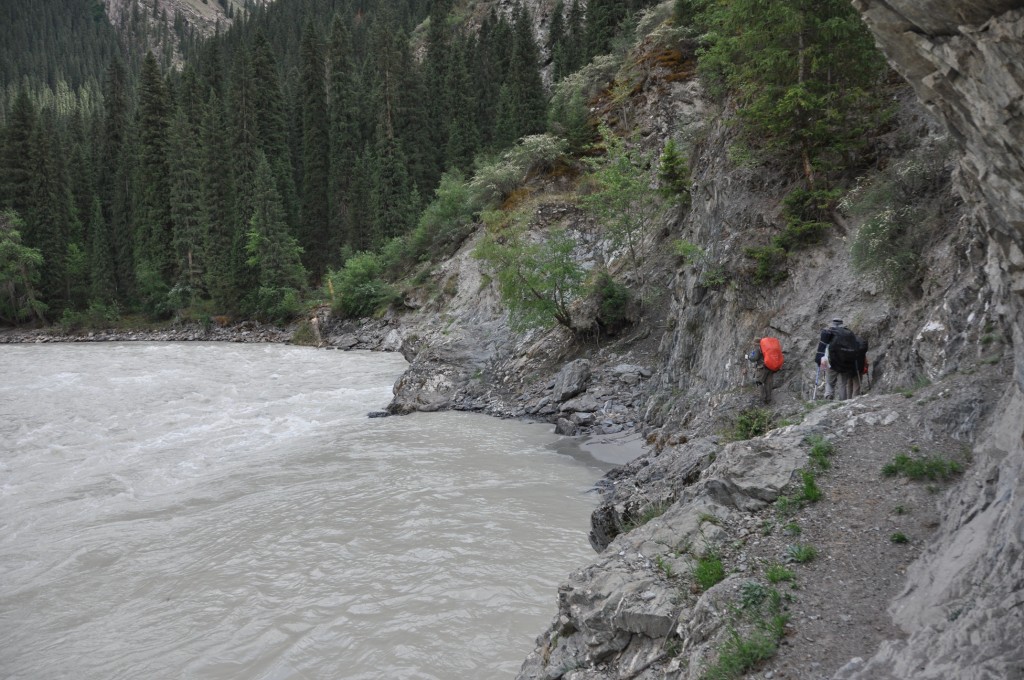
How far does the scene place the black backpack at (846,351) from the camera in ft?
29.1

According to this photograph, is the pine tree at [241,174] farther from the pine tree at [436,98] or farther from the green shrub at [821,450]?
the green shrub at [821,450]

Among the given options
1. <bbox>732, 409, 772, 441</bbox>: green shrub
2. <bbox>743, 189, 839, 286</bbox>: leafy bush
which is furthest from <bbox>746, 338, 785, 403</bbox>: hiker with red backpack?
<bbox>743, 189, 839, 286</bbox>: leafy bush

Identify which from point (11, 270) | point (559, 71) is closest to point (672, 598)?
point (559, 71)

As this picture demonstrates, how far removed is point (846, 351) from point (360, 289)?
113 ft

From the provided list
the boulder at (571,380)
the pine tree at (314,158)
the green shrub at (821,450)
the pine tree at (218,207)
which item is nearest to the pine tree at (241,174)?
the pine tree at (218,207)

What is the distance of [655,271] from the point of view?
65.2 ft

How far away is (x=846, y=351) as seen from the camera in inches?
350

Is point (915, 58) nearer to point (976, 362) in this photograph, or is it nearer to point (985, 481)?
point (985, 481)

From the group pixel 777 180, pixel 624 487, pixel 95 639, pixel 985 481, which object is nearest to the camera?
pixel 985 481

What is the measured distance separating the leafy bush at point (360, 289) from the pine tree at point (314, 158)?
1378 cm

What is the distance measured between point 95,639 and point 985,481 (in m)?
9.53

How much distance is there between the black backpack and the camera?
349 inches

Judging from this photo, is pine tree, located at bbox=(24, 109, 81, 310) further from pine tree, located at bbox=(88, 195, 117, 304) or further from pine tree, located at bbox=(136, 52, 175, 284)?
pine tree, located at bbox=(136, 52, 175, 284)

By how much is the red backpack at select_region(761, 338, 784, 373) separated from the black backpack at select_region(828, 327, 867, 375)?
173 centimetres
